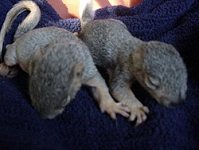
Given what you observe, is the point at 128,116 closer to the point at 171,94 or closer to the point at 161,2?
the point at 171,94

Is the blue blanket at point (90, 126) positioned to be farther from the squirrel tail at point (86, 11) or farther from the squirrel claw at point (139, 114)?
the squirrel tail at point (86, 11)

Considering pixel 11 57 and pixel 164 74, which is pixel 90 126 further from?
pixel 11 57

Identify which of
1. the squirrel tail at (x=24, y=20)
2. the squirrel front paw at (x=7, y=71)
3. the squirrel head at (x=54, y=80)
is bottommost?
the squirrel front paw at (x=7, y=71)

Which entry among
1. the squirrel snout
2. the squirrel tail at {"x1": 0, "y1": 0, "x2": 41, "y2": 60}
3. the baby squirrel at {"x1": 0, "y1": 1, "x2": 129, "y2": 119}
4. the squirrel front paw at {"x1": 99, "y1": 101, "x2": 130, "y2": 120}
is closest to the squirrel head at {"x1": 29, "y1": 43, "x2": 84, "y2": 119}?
the baby squirrel at {"x1": 0, "y1": 1, "x2": 129, "y2": 119}

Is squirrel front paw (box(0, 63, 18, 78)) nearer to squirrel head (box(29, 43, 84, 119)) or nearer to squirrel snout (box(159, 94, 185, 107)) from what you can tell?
squirrel head (box(29, 43, 84, 119))

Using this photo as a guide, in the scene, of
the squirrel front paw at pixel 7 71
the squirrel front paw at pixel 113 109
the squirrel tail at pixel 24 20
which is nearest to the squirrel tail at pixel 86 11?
the squirrel tail at pixel 24 20

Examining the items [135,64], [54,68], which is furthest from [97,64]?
[54,68]

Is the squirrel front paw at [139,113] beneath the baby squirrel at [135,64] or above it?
beneath
